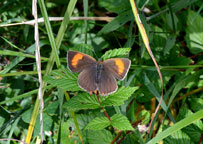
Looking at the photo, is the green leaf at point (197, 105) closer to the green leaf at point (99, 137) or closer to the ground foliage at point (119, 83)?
the ground foliage at point (119, 83)

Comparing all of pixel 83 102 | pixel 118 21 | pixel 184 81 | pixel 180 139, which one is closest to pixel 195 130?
pixel 180 139

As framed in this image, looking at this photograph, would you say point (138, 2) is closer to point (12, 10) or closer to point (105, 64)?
point (105, 64)

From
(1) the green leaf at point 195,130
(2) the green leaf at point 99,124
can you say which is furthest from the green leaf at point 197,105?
(2) the green leaf at point 99,124

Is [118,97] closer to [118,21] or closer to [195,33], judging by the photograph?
[118,21]

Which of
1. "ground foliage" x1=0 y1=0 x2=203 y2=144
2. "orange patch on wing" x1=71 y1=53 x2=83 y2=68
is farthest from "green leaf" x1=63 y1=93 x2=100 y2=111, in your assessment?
"orange patch on wing" x1=71 y1=53 x2=83 y2=68

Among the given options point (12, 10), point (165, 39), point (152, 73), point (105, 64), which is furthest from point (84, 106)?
point (12, 10)

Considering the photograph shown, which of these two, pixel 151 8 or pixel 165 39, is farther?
pixel 151 8
